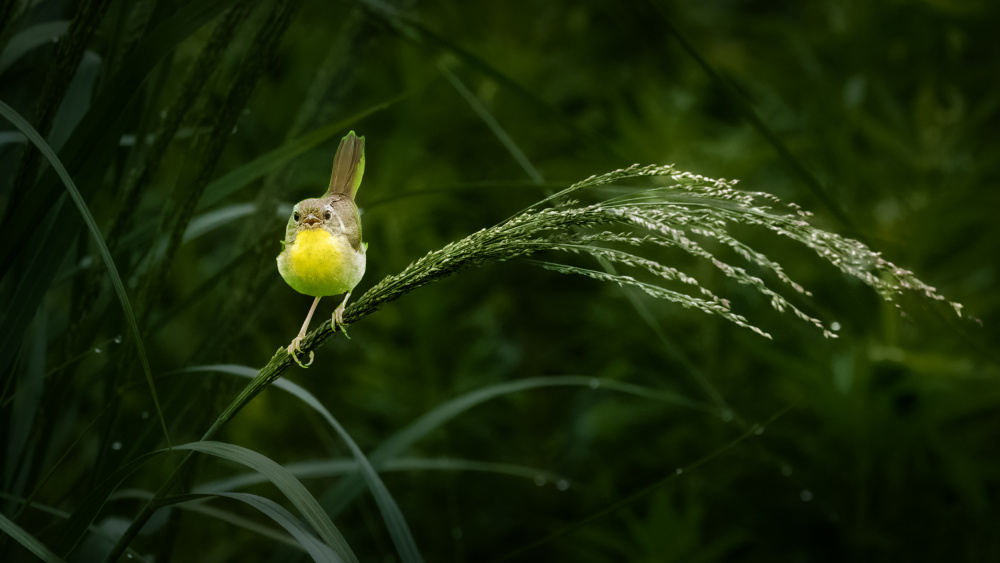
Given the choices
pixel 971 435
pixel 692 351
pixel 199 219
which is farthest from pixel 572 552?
pixel 199 219

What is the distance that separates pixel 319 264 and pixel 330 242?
0.5 inches

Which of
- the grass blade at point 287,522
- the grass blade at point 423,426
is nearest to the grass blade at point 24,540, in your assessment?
the grass blade at point 287,522

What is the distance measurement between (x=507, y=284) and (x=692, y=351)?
1.09 ft

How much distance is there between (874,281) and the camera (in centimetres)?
31

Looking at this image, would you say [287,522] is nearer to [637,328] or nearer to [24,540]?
[24,540]

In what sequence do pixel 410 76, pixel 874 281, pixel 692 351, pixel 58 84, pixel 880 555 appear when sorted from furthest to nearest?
pixel 410 76, pixel 692 351, pixel 880 555, pixel 58 84, pixel 874 281

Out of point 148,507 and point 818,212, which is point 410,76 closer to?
point 818,212

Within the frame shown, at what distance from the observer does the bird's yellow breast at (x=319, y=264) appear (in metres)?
0.31

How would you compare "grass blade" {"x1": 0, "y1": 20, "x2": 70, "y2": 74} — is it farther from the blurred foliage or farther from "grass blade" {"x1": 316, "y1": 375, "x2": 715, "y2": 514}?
"grass blade" {"x1": 316, "y1": 375, "x2": 715, "y2": 514}

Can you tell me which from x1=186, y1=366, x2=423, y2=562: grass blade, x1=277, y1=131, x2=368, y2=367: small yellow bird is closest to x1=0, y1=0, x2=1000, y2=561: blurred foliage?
x1=186, y1=366, x2=423, y2=562: grass blade

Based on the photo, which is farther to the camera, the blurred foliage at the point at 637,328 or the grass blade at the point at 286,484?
the blurred foliage at the point at 637,328

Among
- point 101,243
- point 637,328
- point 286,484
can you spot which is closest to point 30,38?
point 101,243

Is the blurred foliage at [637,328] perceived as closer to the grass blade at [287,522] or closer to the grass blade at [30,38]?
the grass blade at [30,38]

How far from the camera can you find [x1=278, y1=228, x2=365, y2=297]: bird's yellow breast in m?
0.31
